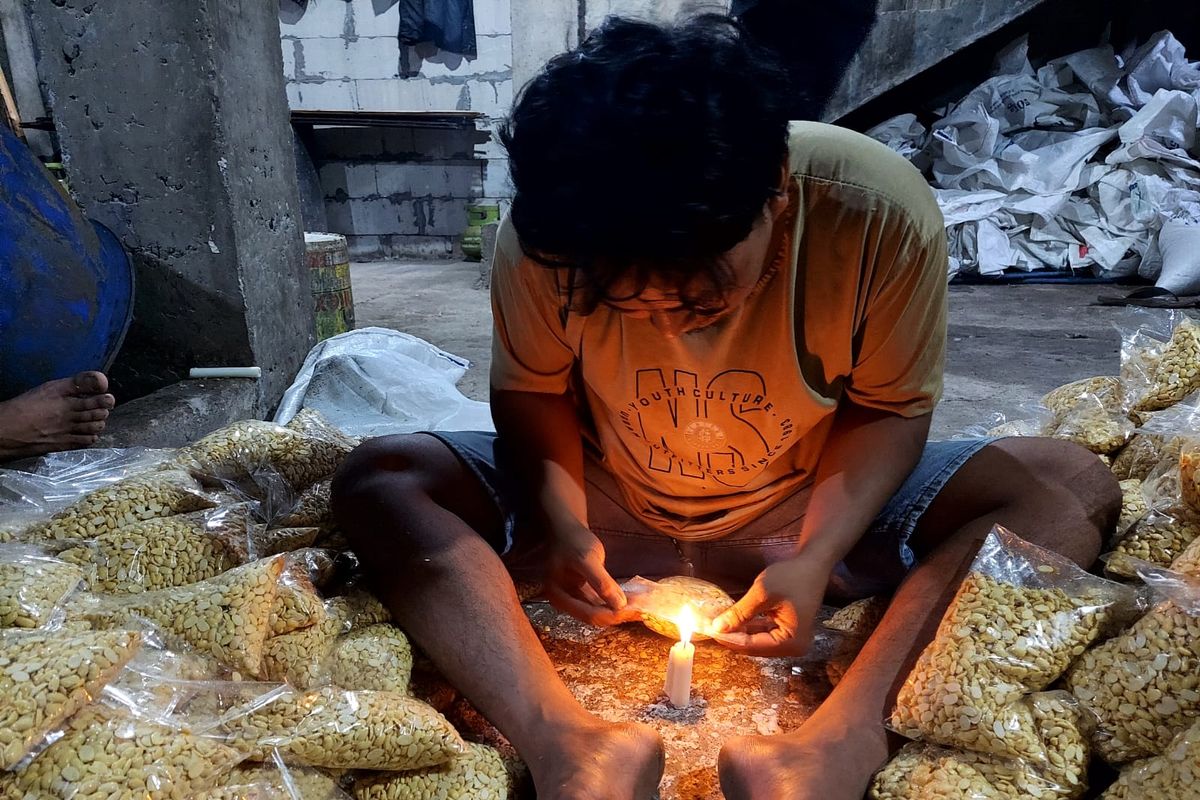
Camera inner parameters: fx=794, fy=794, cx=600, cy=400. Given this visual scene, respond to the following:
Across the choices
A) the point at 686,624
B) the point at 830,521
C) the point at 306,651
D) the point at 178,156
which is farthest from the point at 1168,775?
the point at 178,156

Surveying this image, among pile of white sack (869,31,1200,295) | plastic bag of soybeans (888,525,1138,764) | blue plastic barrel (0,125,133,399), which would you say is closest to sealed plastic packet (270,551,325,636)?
plastic bag of soybeans (888,525,1138,764)

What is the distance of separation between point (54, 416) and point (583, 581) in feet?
4.18

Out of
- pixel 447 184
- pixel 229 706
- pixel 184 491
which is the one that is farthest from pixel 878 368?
pixel 447 184

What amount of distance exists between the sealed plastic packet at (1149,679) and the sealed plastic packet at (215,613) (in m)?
1.11

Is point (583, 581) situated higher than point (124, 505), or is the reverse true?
point (124, 505)

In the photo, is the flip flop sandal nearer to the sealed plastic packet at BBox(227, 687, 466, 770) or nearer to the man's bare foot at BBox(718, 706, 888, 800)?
the man's bare foot at BBox(718, 706, 888, 800)

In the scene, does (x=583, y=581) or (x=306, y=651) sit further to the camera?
(x=583, y=581)

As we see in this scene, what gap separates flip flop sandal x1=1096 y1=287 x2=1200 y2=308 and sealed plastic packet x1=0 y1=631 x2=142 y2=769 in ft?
Answer: 16.1

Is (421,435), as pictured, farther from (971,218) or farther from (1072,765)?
(971,218)

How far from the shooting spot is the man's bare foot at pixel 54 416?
1.72 m

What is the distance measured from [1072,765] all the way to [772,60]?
95 cm

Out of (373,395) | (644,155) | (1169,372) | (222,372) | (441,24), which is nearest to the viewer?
(644,155)

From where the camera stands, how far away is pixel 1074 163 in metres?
5.39

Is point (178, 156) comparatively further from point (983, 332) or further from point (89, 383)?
point (983, 332)
